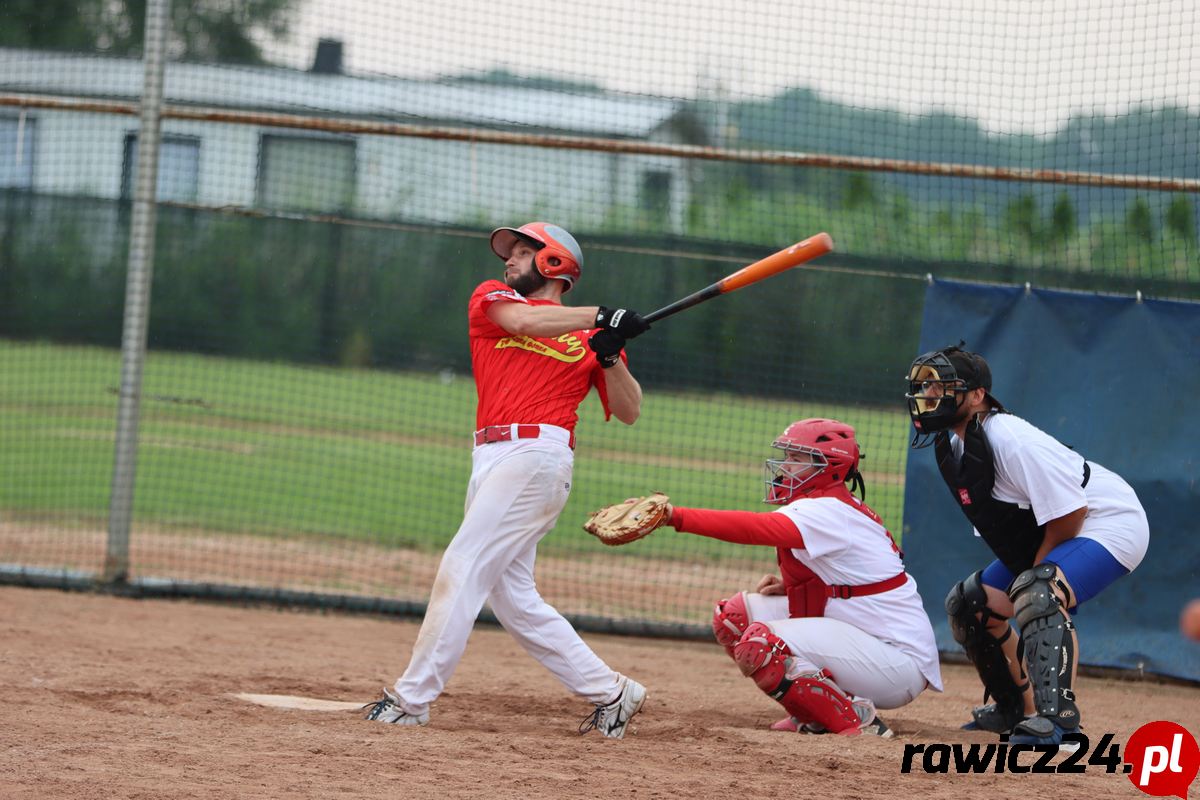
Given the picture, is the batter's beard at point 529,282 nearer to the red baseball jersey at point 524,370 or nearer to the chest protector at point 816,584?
the red baseball jersey at point 524,370

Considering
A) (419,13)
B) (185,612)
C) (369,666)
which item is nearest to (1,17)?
(419,13)

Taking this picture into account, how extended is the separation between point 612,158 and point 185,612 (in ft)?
27.6

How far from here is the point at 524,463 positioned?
4.79 m

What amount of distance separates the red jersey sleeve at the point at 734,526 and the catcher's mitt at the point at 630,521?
6 centimetres

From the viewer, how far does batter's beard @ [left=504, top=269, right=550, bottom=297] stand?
16.5 ft

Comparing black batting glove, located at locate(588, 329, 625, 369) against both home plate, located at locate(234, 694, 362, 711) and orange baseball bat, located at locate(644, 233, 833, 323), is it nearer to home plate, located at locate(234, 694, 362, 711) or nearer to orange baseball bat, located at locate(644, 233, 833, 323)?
orange baseball bat, located at locate(644, 233, 833, 323)

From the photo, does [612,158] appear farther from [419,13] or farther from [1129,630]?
[1129,630]

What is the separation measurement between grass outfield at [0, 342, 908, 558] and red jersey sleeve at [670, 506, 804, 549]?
2.91 meters

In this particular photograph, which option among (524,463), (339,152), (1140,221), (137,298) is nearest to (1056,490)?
(524,463)

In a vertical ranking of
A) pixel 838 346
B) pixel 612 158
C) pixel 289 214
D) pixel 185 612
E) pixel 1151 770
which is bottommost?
pixel 185 612

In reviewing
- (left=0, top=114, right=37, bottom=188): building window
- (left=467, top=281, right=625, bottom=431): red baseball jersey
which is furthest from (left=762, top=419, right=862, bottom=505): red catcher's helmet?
(left=0, top=114, right=37, bottom=188): building window

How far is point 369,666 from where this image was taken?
6.15 m

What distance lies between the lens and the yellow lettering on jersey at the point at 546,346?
4.98m

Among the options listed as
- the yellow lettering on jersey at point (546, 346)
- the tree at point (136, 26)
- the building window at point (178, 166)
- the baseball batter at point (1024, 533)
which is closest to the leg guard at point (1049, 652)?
the baseball batter at point (1024, 533)
